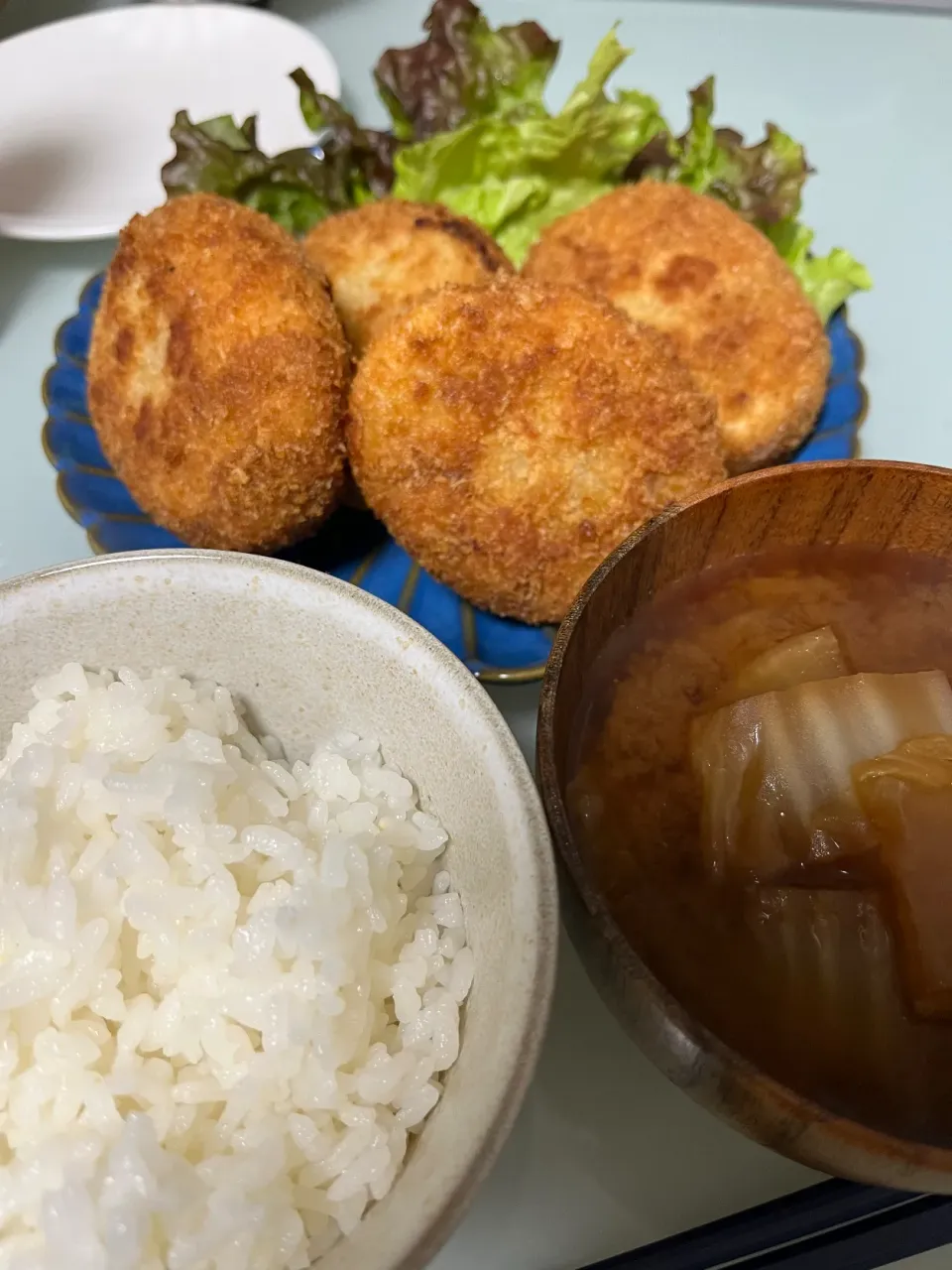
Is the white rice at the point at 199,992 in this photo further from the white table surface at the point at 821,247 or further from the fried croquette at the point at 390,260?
the fried croquette at the point at 390,260

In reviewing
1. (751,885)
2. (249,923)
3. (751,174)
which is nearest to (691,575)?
(751,885)

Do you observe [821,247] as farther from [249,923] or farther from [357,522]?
[249,923]

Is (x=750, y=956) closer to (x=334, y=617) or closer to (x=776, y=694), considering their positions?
(x=776, y=694)

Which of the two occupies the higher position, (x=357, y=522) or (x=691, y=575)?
(x=691, y=575)

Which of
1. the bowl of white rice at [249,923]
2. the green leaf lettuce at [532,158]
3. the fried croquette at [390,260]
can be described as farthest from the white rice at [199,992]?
the green leaf lettuce at [532,158]

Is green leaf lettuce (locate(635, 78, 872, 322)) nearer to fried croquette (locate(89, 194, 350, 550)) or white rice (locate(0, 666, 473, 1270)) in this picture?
fried croquette (locate(89, 194, 350, 550))

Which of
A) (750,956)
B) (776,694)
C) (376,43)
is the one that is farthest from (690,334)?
(376,43)
